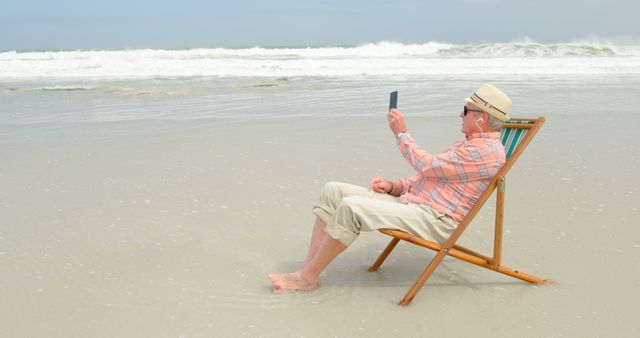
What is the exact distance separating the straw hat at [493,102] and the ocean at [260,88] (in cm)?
647

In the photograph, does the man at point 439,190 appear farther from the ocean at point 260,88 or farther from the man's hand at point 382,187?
the ocean at point 260,88

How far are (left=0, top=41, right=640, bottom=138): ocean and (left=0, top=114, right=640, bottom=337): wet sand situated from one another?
2.65 m

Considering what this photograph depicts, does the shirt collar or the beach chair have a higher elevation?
the shirt collar

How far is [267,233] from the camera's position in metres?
4.68

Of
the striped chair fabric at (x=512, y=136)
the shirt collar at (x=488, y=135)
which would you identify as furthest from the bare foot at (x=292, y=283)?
the striped chair fabric at (x=512, y=136)

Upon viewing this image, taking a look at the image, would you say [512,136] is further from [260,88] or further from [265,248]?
[260,88]

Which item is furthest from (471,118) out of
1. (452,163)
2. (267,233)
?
(267,233)

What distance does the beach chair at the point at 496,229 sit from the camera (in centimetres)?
334

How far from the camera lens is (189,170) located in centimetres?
645

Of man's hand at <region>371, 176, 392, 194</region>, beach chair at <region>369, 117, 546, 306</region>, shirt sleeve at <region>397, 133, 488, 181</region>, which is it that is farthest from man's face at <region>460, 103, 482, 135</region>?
man's hand at <region>371, 176, 392, 194</region>

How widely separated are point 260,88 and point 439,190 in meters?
11.6

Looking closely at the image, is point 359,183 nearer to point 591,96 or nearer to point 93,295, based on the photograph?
point 93,295

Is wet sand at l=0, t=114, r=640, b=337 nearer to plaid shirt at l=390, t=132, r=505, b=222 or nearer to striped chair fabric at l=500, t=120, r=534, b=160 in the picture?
plaid shirt at l=390, t=132, r=505, b=222

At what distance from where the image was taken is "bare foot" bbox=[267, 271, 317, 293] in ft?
11.9
